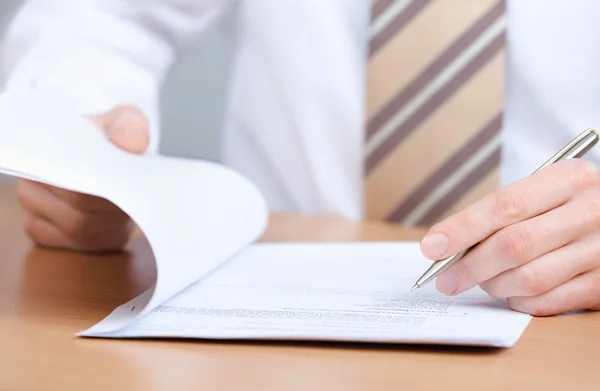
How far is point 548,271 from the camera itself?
475 millimetres

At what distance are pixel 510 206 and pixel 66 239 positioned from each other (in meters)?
0.39

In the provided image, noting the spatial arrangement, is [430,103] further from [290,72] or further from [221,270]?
[221,270]

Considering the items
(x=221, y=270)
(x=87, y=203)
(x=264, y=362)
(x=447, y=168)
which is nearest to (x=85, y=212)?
(x=87, y=203)

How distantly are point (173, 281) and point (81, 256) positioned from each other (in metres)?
0.22

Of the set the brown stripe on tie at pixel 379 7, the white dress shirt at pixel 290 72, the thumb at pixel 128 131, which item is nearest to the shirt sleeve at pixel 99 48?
the white dress shirt at pixel 290 72

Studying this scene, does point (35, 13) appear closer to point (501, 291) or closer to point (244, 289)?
point (244, 289)

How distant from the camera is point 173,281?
1.58ft

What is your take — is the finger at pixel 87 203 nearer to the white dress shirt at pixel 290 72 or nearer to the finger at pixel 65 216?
the finger at pixel 65 216

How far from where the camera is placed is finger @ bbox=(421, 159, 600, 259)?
0.46m

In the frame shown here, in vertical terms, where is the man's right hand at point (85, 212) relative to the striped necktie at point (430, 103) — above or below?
below

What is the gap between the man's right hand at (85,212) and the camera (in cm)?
67

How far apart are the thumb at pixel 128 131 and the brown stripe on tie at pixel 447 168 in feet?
1.25

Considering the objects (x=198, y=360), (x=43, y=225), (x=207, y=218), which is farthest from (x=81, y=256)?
(x=198, y=360)

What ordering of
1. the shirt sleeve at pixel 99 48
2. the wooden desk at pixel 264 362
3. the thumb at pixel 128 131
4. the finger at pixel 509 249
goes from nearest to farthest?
1. the wooden desk at pixel 264 362
2. the finger at pixel 509 249
3. the thumb at pixel 128 131
4. the shirt sleeve at pixel 99 48
